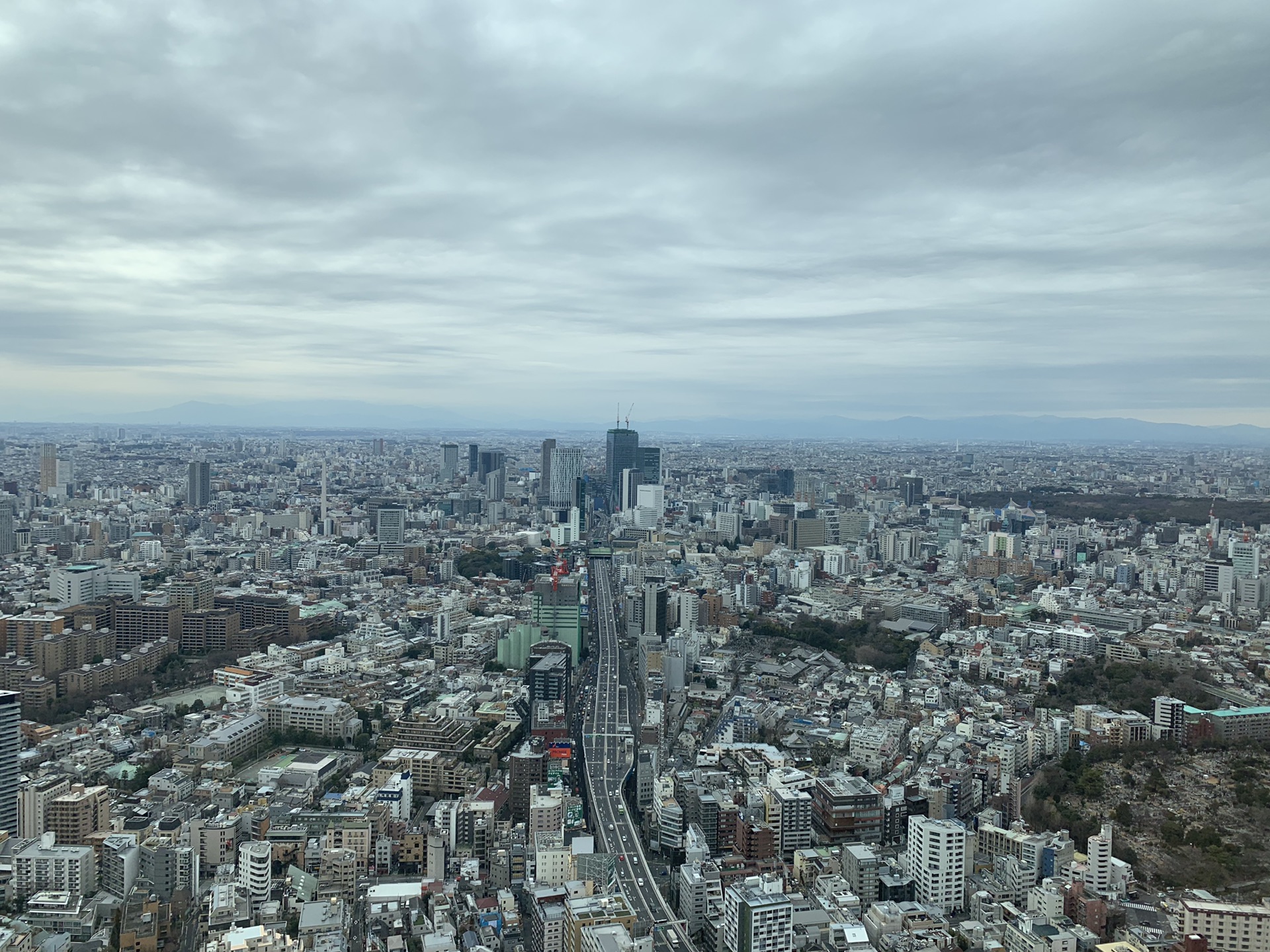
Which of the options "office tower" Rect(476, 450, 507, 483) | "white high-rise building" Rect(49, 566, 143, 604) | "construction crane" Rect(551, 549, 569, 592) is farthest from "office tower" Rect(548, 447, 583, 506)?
"white high-rise building" Rect(49, 566, 143, 604)

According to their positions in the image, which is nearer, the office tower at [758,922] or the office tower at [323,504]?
the office tower at [758,922]

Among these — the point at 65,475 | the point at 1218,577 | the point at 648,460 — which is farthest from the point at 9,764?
the point at 648,460

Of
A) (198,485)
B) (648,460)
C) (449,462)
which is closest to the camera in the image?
(198,485)

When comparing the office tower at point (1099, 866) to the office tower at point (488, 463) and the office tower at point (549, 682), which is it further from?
the office tower at point (488, 463)

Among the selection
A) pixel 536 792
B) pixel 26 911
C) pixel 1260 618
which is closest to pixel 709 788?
pixel 536 792

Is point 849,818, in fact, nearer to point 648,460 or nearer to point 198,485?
point 198,485

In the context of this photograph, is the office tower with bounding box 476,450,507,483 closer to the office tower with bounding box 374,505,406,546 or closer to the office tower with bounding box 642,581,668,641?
the office tower with bounding box 374,505,406,546

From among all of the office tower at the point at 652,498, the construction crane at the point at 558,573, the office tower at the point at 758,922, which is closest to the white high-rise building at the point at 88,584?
the construction crane at the point at 558,573
